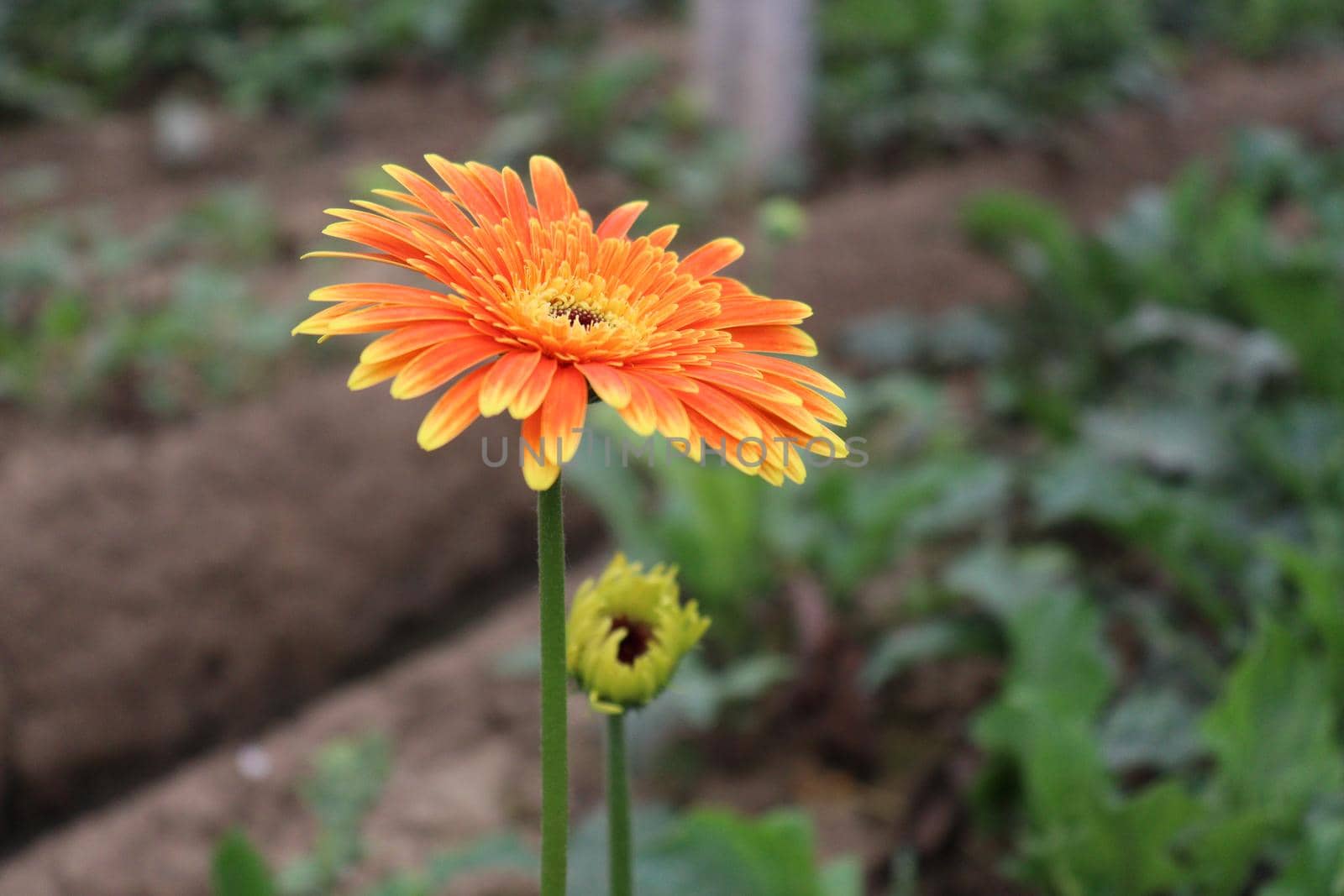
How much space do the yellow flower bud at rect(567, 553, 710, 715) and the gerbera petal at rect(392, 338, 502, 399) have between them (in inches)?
9.5

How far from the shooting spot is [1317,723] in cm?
148

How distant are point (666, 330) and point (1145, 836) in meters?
1.02

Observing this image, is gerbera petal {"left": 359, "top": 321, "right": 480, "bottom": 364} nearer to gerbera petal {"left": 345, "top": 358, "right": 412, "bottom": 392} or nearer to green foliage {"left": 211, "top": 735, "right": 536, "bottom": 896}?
gerbera petal {"left": 345, "top": 358, "right": 412, "bottom": 392}

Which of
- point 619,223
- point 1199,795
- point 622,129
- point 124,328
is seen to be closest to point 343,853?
point 619,223

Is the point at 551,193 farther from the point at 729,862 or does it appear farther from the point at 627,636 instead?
the point at 729,862

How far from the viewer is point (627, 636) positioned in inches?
35.8

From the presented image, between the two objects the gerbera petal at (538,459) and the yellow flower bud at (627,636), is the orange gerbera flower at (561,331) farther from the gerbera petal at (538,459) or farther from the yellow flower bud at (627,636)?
the yellow flower bud at (627,636)

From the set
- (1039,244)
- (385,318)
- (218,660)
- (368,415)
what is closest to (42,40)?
(368,415)

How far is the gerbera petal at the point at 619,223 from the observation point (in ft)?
2.95

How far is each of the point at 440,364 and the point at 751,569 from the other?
1427 mm

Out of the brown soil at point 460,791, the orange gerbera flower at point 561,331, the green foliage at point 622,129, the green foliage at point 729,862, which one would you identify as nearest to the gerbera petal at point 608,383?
the orange gerbera flower at point 561,331

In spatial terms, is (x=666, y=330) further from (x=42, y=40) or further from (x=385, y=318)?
(x=42, y=40)

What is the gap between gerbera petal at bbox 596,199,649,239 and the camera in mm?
898

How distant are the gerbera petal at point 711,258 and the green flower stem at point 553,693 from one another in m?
0.23
